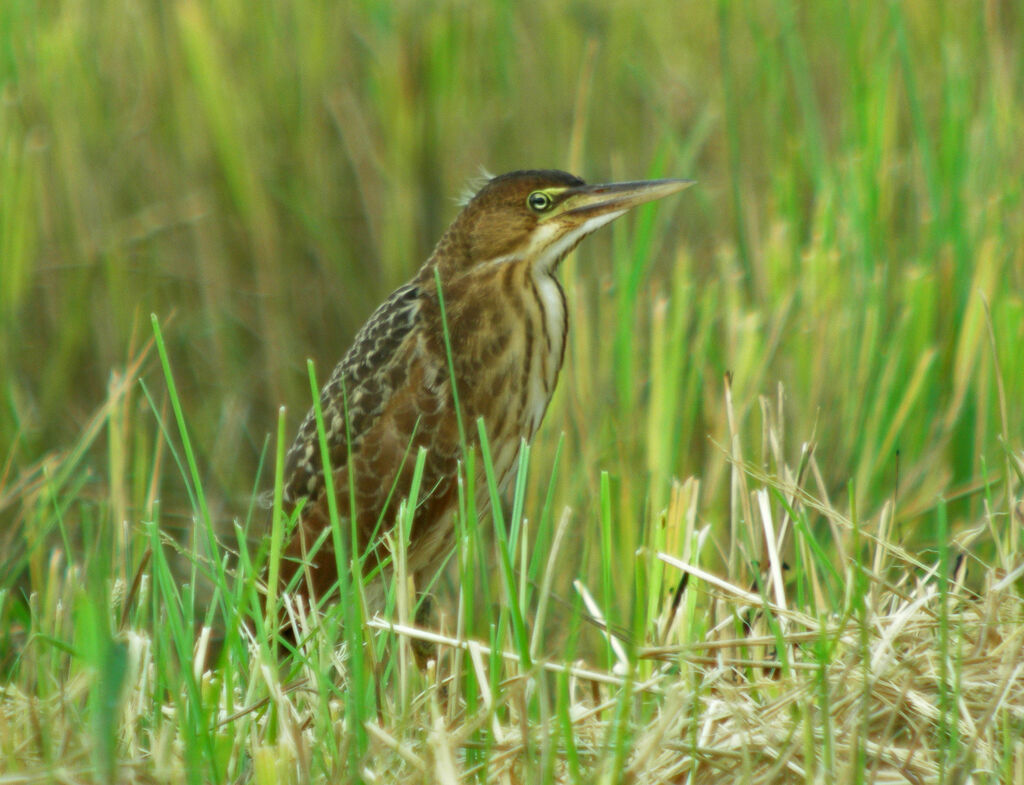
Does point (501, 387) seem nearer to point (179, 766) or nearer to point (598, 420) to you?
point (598, 420)

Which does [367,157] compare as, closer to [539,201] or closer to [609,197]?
[539,201]

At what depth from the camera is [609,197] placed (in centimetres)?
256

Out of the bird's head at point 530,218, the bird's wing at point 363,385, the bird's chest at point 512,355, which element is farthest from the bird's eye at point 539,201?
the bird's wing at point 363,385

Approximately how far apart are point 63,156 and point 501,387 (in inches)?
65.6

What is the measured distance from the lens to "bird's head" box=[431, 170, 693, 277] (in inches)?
101

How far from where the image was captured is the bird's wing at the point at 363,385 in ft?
8.71

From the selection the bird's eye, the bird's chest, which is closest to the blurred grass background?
the bird's chest

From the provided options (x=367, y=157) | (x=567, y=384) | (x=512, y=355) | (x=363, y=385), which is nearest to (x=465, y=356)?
(x=512, y=355)

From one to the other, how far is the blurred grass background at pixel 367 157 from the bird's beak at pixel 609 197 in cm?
45

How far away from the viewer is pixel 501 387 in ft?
8.73

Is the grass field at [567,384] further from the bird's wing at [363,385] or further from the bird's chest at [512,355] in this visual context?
the bird's wing at [363,385]

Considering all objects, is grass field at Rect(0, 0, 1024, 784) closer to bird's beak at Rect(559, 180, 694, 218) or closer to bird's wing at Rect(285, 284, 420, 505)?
bird's beak at Rect(559, 180, 694, 218)

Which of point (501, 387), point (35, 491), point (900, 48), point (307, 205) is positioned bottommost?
point (35, 491)

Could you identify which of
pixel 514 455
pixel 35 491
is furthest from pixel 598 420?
pixel 35 491
